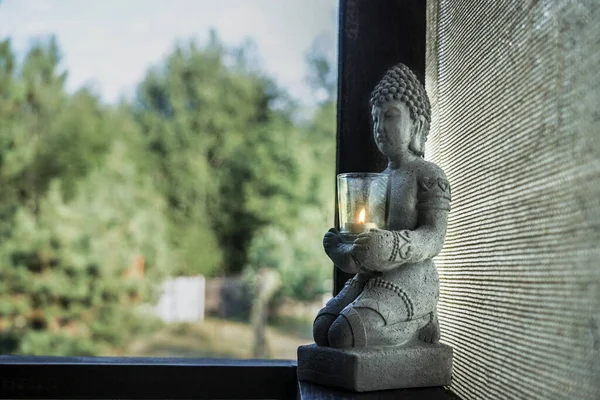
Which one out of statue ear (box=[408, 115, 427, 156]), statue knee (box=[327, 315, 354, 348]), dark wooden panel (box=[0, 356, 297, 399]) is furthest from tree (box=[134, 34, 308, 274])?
statue knee (box=[327, 315, 354, 348])

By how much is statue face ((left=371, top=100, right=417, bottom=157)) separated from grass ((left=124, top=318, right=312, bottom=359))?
16.9 feet

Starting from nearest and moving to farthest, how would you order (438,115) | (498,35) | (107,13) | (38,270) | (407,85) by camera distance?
(498,35)
(407,85)
(438,115)
(38,270)
(107,13)

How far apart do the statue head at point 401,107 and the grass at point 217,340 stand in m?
5.16

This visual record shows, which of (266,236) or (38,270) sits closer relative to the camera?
(38,270)

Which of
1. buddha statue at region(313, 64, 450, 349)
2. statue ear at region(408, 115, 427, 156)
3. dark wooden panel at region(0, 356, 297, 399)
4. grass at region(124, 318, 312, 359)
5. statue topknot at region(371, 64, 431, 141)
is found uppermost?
statue topknot at region(371, 64, 431, 141)

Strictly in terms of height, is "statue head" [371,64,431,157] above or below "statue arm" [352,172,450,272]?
above

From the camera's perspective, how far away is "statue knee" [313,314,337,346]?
0.94 meters

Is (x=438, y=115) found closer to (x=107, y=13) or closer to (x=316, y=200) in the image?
(x=316, y=200)

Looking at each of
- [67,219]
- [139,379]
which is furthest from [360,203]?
[67,219]

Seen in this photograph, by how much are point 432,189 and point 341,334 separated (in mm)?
257

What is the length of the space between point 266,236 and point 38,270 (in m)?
2.03

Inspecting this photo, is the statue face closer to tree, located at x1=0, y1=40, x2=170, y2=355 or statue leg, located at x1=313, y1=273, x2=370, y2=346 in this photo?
statue leg, located at x1=313, y1=273, x2=370, y2=346

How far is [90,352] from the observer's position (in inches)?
219

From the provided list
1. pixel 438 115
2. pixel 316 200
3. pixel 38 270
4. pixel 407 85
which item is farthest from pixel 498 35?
pixel 38 270
